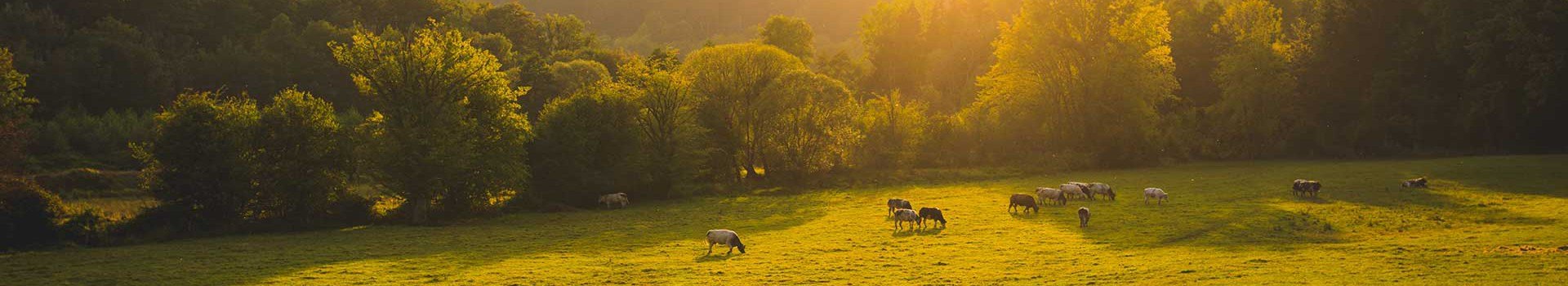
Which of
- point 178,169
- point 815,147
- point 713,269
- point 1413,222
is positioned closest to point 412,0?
point 815,147

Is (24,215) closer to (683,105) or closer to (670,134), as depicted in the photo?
(670,134)

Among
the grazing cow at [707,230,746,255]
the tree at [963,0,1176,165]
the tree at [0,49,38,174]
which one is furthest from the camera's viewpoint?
the tree at [963,0,1176,165]

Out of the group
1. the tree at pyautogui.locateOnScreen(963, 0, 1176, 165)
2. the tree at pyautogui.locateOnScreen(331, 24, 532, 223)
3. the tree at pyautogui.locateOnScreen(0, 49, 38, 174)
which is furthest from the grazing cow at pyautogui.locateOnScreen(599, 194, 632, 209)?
the tree at pyautogui.locateOnScreen(963, 0, 1176, 165)

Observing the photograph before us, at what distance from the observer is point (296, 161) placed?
4581cm

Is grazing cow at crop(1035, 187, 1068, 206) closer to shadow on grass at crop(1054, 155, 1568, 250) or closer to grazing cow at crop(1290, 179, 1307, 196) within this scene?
shadow on grass at crop(1054, 155, 1568, 250)

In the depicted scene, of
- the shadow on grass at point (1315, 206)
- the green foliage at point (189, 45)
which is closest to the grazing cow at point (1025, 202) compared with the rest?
the shadow on grass at point (1315, 206)

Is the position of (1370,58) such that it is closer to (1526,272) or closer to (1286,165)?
(1286,165)

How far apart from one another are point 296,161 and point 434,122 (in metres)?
6.25

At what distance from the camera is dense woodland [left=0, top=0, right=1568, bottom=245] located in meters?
46.4

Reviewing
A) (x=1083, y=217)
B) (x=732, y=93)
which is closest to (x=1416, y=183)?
(x=1083, y=217)

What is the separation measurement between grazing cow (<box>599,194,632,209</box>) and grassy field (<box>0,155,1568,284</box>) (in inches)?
201

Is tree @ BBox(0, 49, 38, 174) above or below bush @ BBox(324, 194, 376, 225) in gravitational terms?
above

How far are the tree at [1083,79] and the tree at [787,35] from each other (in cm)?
3467

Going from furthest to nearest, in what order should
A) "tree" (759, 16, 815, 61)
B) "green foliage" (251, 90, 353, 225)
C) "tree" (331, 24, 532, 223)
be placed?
"tree" (759, 16, 815, 61)
"tree" (331, 24, 532, 223)
"green foliage" (251, 90, 353, 225)
